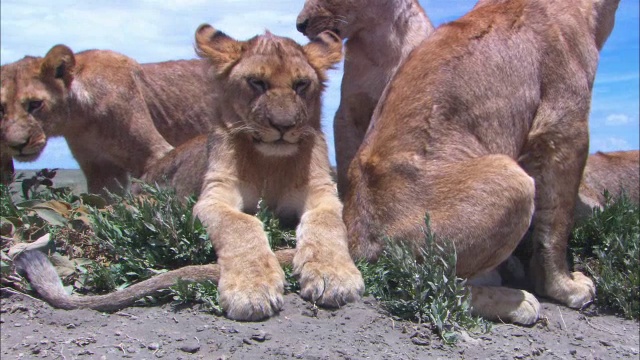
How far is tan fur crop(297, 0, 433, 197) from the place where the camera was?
7438 mm

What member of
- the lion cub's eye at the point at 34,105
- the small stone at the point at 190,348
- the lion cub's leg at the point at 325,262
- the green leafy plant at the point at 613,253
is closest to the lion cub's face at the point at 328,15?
the lion cub's leg at the point at 325,262

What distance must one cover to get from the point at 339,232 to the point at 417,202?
601 millimetres

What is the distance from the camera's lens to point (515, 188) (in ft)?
17.7

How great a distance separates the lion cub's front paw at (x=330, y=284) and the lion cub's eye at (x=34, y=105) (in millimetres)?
4457

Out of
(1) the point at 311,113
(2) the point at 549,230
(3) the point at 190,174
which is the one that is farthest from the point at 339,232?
(3) the point at 190,174

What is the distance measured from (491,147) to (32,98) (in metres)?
5.03

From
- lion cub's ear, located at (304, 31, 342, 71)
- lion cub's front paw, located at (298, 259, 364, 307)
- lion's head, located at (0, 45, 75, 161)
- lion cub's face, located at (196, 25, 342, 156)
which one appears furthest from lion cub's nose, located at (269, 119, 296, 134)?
lion's head, located at (0, 45, 75, 161)

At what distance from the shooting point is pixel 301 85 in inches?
239

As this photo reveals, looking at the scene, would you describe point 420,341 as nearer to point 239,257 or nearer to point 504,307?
point 504,307

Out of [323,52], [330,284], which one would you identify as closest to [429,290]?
[330,284]

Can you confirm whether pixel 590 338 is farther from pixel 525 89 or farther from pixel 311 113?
pixel 311 113

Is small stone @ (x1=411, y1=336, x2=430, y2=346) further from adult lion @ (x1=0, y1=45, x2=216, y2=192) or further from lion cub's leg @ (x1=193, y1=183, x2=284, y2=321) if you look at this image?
adult lion @ (x1=0, y1=45, x2=216, y2=192)

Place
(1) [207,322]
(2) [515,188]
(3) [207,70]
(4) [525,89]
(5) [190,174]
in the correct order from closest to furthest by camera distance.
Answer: (1) [207,322], (2) [515,188], (4) [525,89], (3) [207,70], (5) [190,174]

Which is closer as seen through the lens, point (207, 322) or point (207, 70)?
point (207, 322)
